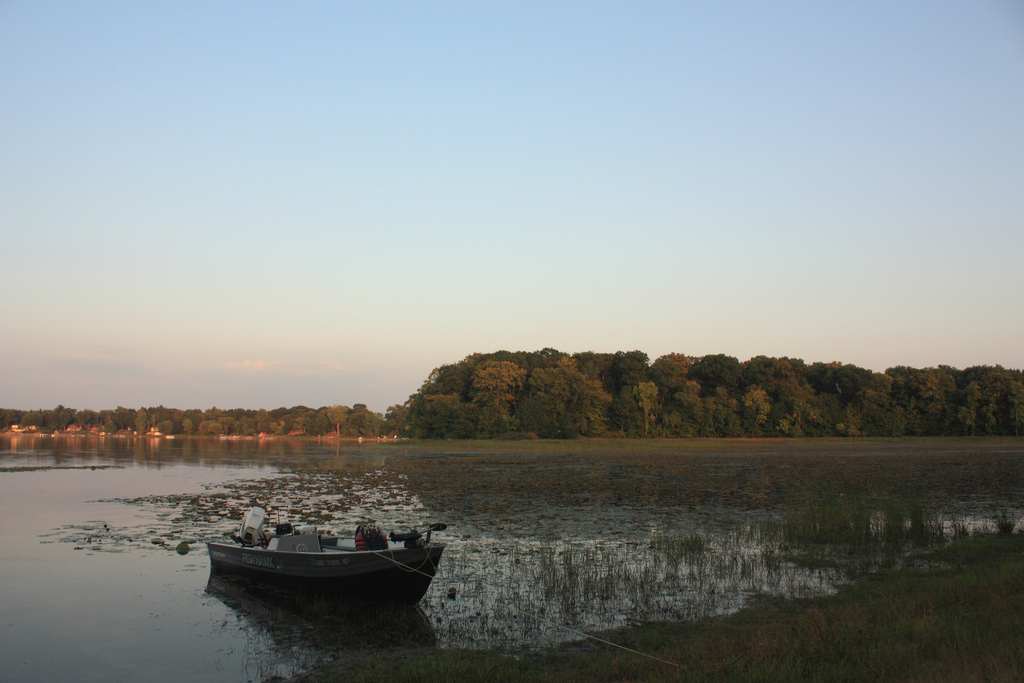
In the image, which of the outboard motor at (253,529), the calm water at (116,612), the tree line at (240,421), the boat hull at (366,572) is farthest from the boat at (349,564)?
the tree line at (240,421)

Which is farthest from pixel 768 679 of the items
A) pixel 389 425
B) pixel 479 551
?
pixel 389 425

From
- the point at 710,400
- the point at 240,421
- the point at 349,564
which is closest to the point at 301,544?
the point at 349,564

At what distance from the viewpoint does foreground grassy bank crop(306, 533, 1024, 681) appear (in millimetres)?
8602

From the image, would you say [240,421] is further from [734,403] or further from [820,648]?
[820,648]

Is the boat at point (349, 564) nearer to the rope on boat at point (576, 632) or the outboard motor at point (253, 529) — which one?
the rope on boat at point (576, 632)

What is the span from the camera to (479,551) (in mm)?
19641

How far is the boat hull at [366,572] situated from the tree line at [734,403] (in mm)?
83592

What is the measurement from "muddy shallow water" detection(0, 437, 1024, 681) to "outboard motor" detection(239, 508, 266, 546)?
3.69 ft

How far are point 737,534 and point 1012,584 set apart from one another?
908 centimetres

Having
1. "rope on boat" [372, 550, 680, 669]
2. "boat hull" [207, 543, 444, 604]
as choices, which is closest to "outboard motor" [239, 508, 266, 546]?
"boat hull" [207, 543, 444, 604]

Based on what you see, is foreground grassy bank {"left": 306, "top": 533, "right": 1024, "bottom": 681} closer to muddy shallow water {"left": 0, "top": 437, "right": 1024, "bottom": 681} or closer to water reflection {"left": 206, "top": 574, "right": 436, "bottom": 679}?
water reflection {"left": 206, "top": 574, "right": 436, "bottom": 679}

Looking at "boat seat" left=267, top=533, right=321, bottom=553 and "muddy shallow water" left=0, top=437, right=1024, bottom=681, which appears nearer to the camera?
"muddy shallow water" left=0, top=437, right=1024, bottom=681

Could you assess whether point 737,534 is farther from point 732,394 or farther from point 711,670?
point 732,394

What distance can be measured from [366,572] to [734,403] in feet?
302
